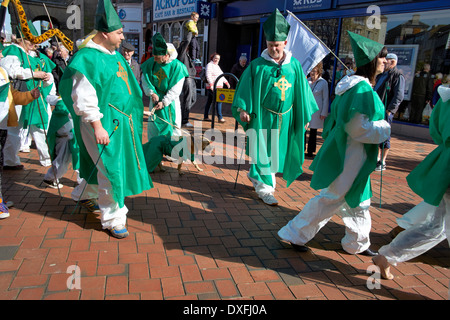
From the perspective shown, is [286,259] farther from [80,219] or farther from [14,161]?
[14,161]

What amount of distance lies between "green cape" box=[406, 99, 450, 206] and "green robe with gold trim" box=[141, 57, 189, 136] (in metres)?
3.78

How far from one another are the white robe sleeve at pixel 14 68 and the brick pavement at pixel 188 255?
1385 mm

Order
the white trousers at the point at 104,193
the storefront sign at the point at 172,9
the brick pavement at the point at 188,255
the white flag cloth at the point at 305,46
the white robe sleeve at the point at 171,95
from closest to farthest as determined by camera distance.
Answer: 1. the brick pavement at the point at 188,255
2. the white trousers at the point at 104,193
3. the white flag cloth at the point at 305,46
4. the white robe sleeve at the point at 171,95
5. the storefront sign at the point at 172,9

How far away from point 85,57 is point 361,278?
9.71 ft

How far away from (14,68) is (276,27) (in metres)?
3.29

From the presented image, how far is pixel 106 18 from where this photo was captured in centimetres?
309

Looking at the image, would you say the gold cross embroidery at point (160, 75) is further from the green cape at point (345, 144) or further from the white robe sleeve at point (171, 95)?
the green cape at point (345, 144)

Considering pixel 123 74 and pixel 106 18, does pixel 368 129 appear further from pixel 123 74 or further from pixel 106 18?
pixel 106 18

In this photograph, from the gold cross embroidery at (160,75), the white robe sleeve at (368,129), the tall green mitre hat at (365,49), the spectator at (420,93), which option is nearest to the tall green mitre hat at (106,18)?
the tall green mitre hat at (365,49)

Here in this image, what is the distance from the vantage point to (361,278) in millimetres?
2990

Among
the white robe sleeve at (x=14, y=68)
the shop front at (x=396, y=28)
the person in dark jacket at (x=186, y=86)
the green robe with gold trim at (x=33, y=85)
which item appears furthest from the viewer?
the shop front at (x=396, y=28)

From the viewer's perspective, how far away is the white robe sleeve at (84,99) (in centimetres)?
301

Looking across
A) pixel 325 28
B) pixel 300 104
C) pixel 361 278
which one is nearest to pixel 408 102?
pixel 325 28

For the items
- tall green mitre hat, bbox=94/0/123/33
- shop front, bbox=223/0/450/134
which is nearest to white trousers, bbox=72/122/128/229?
tall green mitre hat, bbox=94/0/123/33
